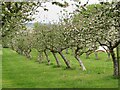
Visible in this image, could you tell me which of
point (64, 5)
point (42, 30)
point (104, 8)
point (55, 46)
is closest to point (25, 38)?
point (42, 30)

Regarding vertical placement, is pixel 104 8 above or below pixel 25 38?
above

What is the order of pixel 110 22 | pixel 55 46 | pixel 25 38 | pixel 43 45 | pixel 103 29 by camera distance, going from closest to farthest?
pixel 110 22, pixel 103 29, pixel 55 46, pixel 43 45, pixel 25 38

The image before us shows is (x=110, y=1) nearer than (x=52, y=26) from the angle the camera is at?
Yes

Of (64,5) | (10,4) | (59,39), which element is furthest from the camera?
(59,39)

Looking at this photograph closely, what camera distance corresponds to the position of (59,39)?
131 ft

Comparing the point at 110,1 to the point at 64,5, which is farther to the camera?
the point at 110,1

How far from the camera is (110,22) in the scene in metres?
23.5

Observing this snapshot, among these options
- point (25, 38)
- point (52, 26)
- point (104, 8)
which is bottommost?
point (25, 38)

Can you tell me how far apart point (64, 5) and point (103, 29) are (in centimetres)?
1317

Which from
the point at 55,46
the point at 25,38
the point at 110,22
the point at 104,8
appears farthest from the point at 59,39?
the point at 25,38

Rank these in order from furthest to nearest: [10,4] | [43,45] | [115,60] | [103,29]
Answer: [43,45]
[115,60]
[103,29]
[10,4]

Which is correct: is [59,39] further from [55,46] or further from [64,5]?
[64,5]

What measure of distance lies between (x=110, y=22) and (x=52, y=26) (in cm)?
2063

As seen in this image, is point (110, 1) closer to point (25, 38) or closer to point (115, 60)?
point (115, 60)
